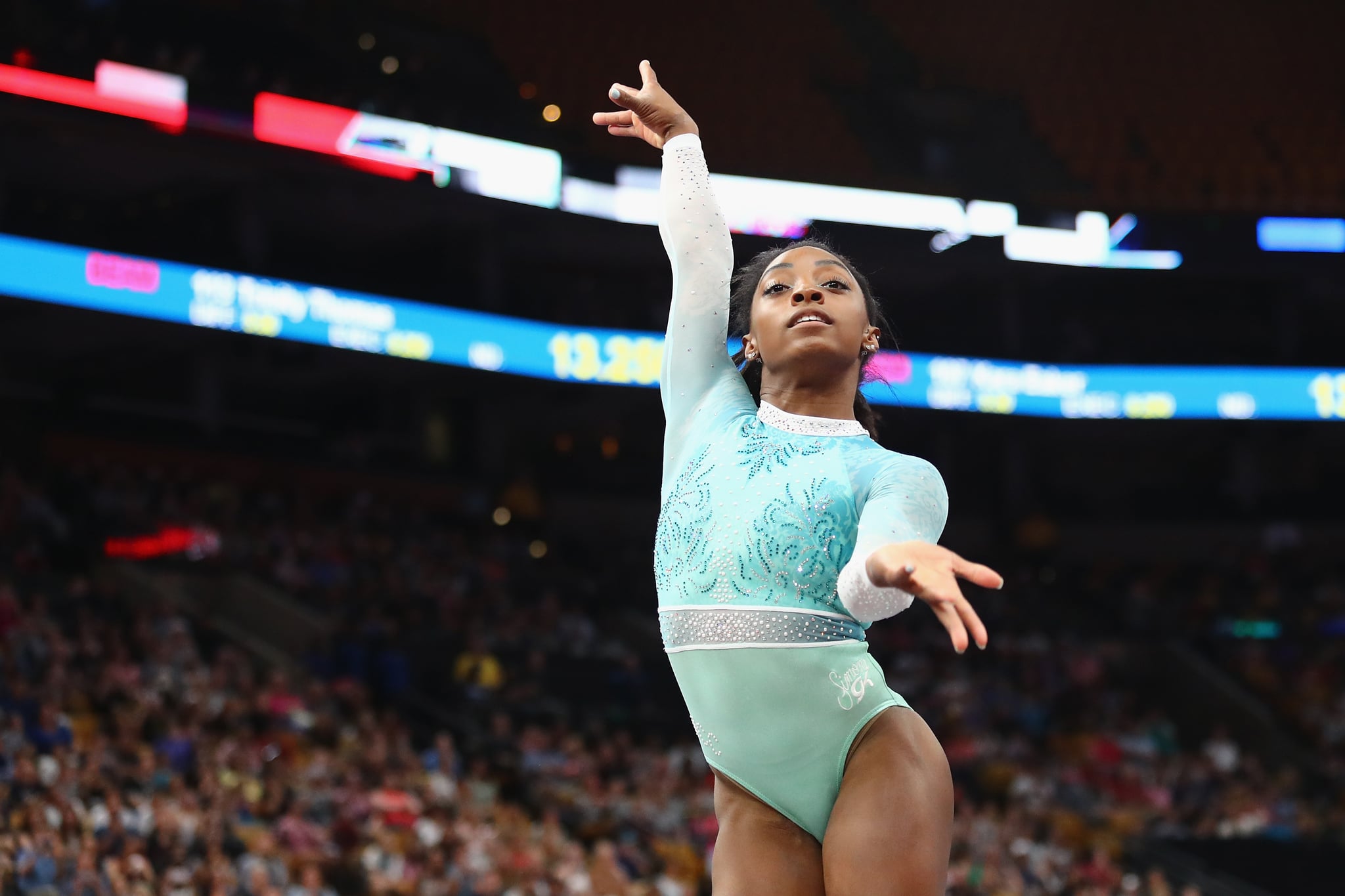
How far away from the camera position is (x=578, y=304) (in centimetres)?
2009

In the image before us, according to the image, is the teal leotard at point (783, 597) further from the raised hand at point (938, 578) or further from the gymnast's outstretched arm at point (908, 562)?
the raised hand at point (938, 578)

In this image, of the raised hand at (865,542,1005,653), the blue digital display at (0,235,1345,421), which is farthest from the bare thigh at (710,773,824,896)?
the blue digital display at (0,235,1345,421)

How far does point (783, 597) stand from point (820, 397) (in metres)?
0.50

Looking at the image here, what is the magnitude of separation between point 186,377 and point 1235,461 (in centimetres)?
1627

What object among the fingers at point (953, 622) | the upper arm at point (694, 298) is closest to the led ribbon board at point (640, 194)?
the upper arm at point (694, 298)

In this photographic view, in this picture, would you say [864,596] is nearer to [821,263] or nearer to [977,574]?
[977,574]

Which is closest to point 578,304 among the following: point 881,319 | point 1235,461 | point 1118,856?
point 1118,856

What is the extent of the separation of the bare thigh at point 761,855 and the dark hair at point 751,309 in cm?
92

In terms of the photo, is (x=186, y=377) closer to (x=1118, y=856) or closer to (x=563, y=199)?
(x=563, y=199)

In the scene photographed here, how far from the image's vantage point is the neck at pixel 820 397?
10.8ft

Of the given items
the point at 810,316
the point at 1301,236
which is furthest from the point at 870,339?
the point at 1301,236

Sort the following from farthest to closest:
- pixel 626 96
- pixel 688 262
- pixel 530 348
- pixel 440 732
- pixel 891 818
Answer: pixel 530 348 → pixel 440 732 → pixel 626 96 → pixel 688 262 → pixel 891 818

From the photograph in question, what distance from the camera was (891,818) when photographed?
2.84 meters

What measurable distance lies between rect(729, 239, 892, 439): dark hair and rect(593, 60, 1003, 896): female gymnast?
0.06 m
